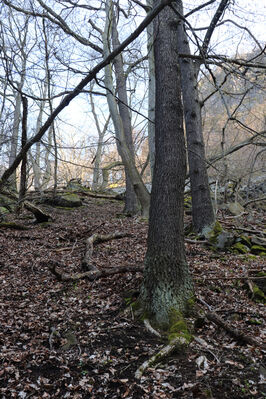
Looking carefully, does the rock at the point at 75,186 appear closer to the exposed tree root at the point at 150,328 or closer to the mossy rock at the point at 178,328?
the exposed tree root at the point at 150,328

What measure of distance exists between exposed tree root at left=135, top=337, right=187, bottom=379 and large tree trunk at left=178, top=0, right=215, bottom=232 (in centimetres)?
359

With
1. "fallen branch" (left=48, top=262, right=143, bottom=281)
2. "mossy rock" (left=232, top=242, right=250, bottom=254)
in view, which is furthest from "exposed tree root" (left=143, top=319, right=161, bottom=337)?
"mossy rock" (left=232, top=242, right=250, bottom=254)

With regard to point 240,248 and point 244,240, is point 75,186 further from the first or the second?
point 240,248

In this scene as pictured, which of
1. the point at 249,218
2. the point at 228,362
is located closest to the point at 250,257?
the point at 249,218

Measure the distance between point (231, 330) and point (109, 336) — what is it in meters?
1.38

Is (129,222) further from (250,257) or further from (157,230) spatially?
(157,230)

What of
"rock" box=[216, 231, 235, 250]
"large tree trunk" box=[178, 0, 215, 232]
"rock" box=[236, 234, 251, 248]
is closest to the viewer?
"rock" box=[216, 231, 235, 250]

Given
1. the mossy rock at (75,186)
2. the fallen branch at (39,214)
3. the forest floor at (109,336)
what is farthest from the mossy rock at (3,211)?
the mossy rock at (75,186)

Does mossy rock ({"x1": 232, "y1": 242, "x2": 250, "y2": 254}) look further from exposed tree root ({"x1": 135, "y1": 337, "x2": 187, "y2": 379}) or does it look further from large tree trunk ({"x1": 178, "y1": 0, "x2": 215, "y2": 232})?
exposed tree root ({"x1": 135, "y1": 337, "x2": 187, "y2": 379})

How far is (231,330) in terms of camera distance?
134 inches

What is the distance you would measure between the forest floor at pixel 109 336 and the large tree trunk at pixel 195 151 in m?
0.84

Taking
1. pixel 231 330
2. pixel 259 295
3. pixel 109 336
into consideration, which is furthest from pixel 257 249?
pixel 109 336

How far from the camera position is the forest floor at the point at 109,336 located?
270 cm

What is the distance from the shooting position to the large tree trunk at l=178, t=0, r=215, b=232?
659cm
